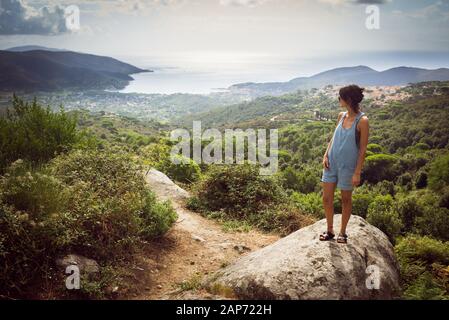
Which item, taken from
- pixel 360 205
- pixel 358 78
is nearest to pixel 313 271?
pixel 360 205

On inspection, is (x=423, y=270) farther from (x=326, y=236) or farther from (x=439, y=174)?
(x=439, y=174)

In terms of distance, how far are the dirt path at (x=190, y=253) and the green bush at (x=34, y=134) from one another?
305 cm

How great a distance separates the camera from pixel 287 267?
3932 millimetres

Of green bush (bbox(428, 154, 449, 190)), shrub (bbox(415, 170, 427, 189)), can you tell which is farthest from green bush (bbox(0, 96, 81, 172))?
shrub (bbox(415, 170, 427, 189))

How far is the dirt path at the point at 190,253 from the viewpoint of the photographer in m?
4.54

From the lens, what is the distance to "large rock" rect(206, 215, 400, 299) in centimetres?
370

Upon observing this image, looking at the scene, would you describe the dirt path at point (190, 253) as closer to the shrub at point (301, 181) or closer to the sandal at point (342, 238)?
the sandal at point (342, 238)

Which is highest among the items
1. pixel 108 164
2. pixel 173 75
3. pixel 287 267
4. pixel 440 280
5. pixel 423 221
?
pixel 173 75

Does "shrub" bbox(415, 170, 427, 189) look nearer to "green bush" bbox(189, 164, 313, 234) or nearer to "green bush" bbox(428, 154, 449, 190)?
"green bush" bbox(428, 154, 449, 190)

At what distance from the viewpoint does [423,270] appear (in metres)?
5.33

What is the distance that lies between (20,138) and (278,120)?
98.4 metres

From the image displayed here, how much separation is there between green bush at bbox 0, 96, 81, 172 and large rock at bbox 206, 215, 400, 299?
15.6 ft
